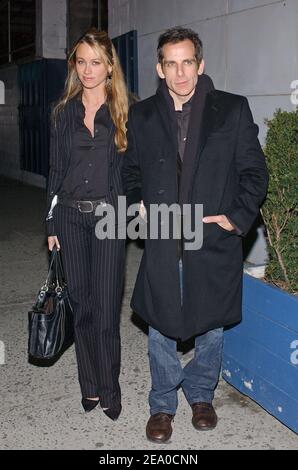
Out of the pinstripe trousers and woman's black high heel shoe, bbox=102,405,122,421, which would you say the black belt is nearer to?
the pinstripe trousers

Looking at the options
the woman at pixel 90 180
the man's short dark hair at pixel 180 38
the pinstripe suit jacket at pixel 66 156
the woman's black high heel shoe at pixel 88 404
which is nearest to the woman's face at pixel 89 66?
the woman at pixel 90 180

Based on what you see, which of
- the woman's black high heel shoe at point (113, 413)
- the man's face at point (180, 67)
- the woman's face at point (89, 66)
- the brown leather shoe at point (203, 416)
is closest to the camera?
the man's face at point (180, 67)

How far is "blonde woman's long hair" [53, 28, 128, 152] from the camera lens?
3014 millimetres

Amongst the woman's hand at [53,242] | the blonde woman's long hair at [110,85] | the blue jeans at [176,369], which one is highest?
the blonde woman's long hair at [110,85]

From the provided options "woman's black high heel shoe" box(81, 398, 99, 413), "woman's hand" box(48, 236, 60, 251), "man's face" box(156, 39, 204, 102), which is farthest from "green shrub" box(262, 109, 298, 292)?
"woman's black high heel shoe" box(81, 398, 99, 413)

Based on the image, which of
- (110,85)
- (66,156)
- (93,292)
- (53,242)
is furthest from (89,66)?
(93,292)

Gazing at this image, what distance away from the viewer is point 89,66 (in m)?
3.03

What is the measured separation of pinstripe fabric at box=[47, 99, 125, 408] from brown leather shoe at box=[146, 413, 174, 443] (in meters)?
0.30

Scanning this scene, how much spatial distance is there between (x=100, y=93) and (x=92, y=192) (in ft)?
1.77

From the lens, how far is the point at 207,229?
2.92 meters

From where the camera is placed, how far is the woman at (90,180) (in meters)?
3.09

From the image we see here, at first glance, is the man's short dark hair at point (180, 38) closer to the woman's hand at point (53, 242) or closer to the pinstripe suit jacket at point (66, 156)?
the pinstripe suit jacket at point (66, 156)

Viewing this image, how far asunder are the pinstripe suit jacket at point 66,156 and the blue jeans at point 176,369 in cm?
80
